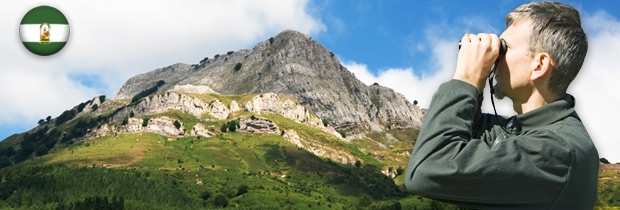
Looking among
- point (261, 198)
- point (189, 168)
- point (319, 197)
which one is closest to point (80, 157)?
point (189, 168)

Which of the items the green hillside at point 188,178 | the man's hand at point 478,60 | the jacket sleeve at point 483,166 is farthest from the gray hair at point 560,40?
the green hillside at point 188,178

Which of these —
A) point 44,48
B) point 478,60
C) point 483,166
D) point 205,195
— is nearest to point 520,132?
point 478,60

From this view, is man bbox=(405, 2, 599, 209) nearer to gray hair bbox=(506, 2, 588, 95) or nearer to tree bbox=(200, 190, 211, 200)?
gray hair bbox=(506, 2, 588, 95)

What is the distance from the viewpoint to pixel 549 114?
2.26 meters

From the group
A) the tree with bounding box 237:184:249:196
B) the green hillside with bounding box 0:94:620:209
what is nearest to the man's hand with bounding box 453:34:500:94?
the green hillside with bounding box 0:94:620:209

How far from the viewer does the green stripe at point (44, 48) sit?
2105 cm

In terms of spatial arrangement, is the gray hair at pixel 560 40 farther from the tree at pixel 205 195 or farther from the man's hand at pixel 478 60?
the tree at pixel 205 195

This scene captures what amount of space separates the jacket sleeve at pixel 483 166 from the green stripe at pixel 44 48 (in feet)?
72.1

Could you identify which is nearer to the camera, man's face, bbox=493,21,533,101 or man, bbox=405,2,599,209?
man, bbox=405,2,599,209

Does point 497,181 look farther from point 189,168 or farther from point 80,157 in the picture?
point 80,157

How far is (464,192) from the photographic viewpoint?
2010 mm

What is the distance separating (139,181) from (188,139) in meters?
57.5

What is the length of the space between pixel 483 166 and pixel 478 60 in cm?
54

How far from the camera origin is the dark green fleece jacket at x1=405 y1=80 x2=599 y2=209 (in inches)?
76.7
